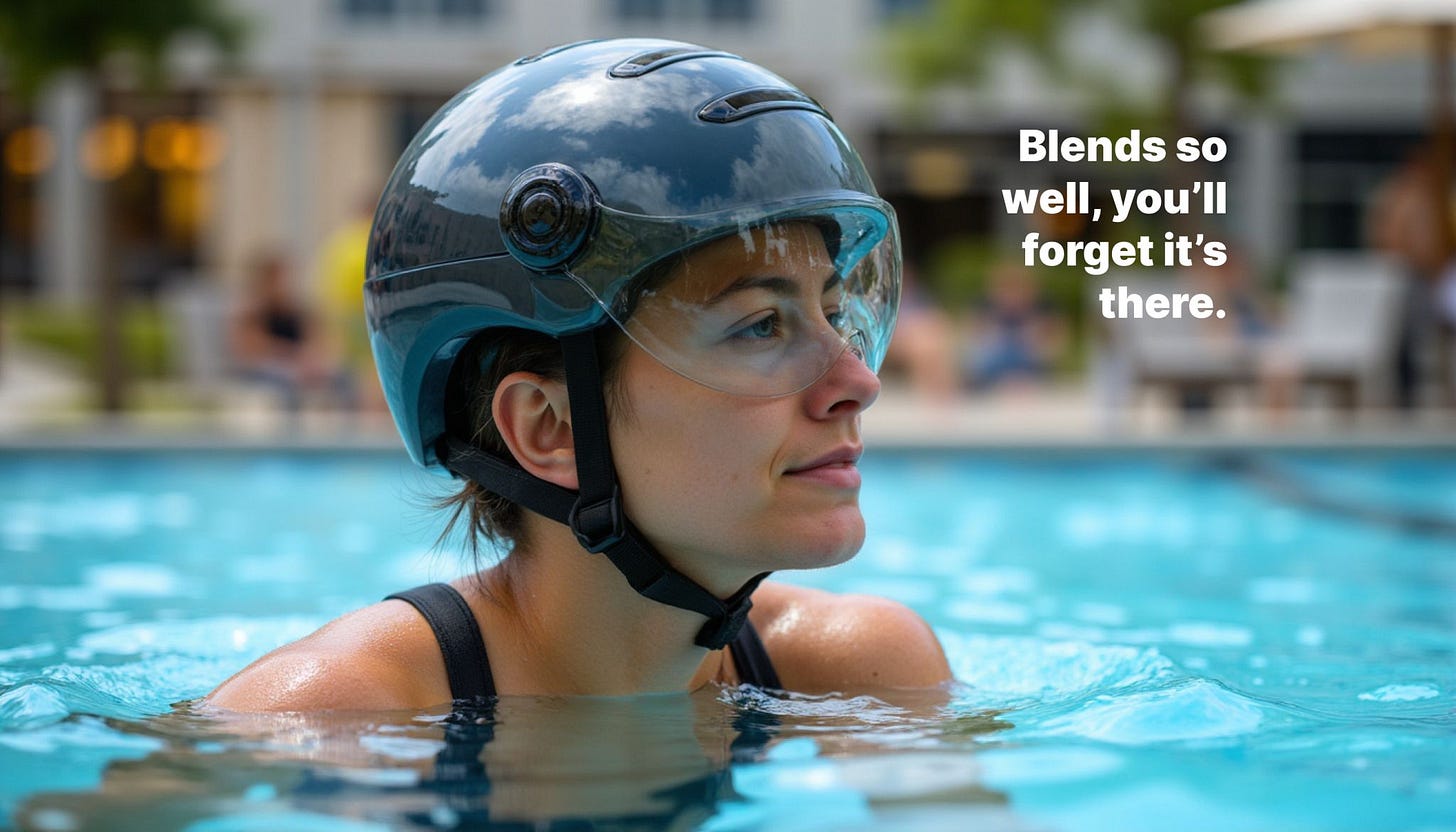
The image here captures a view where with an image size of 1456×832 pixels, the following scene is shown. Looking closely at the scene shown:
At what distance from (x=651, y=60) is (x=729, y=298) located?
44cm

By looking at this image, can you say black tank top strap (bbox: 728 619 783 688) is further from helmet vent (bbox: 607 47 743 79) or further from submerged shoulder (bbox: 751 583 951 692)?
helmet vent (bbox: 607 47 743 79)

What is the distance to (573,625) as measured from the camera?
267 centimetres

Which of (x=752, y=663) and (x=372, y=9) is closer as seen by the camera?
(x=752, y=663)

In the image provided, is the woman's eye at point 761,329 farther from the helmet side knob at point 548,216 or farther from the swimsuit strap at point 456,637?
the swimsuit strap at point 456,637

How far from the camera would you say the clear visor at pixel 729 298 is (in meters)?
2.43

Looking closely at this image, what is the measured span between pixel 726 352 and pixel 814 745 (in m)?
0.60

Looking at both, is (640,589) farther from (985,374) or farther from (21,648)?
(985,374)

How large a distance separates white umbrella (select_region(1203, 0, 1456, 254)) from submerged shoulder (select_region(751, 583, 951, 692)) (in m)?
10.7

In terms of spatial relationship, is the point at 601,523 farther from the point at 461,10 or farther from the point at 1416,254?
the point at 461,10

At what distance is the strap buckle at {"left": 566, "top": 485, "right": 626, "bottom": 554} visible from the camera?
248cm

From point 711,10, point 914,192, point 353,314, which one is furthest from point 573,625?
point 711,10

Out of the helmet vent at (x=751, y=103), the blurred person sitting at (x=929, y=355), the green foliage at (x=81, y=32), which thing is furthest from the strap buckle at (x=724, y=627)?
the blurred person sitting at (x=929, y=355)

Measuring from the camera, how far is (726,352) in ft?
7.96

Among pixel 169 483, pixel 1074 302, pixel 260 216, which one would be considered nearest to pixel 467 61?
pixel 260 216
